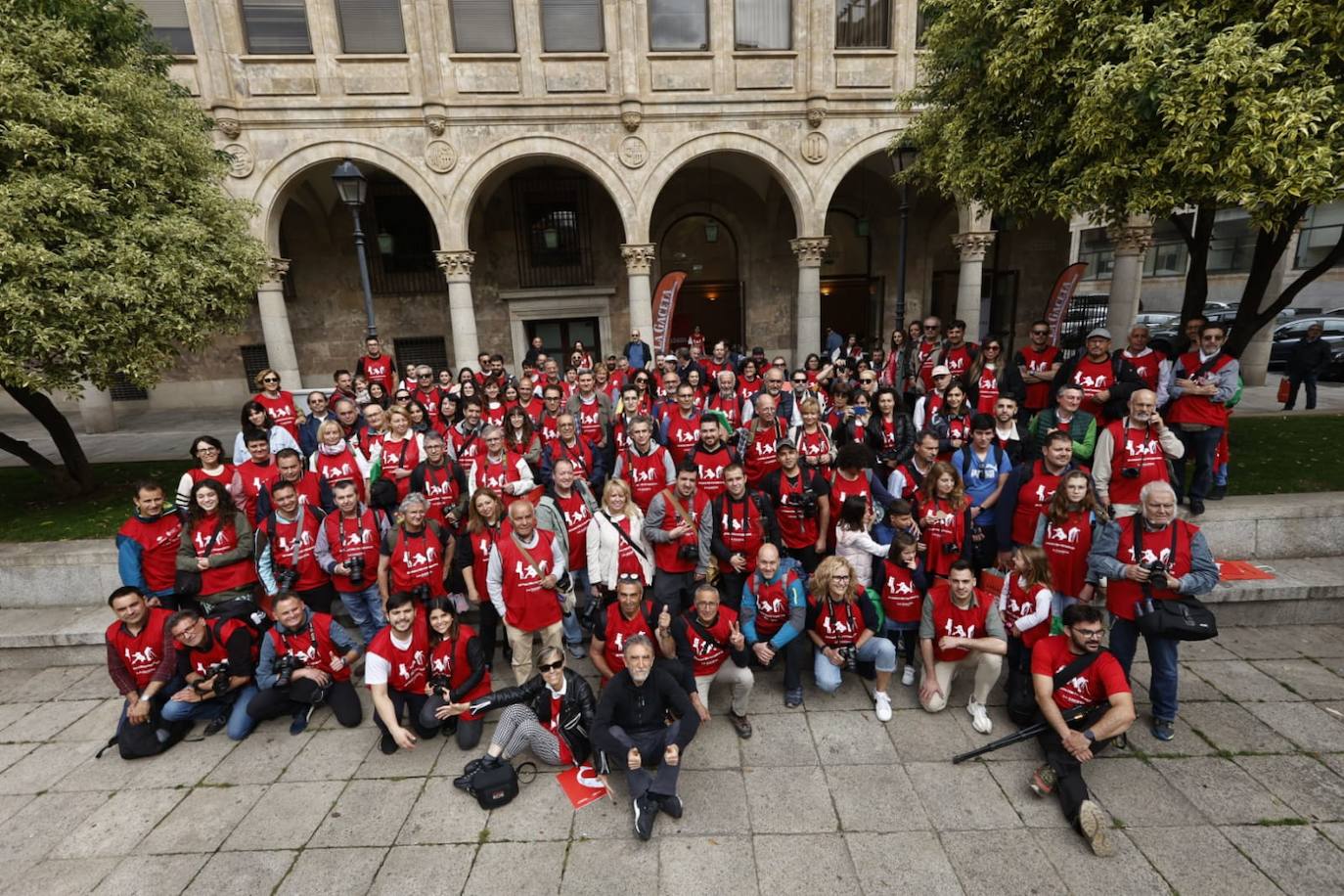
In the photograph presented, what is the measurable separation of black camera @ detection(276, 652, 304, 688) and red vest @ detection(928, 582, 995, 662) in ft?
19.2

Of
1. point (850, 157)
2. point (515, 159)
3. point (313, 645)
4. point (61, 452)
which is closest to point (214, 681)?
point (313, 645)

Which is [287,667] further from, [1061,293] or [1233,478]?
[1061,293]

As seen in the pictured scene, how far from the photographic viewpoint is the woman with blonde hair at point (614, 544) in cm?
594

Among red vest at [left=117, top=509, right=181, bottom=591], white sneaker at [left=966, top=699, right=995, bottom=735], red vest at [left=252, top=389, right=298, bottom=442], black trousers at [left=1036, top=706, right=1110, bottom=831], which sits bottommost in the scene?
white sneaker at [left=966, top=699, right=995, bottom=735]

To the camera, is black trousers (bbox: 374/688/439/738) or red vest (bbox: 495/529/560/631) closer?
black trousers (bbox: 374/688/439/738)

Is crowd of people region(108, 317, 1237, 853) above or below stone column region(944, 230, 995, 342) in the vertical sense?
below

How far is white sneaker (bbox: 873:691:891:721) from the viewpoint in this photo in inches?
210

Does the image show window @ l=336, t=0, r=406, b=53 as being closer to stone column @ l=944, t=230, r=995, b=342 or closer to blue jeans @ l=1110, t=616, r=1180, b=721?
stone column @ l=944, t=230, r=995, b=342

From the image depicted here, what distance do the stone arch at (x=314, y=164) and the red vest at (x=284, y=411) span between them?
7797 mm

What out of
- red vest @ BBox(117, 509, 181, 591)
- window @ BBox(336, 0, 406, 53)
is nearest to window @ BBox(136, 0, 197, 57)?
window @ BBox(336, 0, 406, 53)

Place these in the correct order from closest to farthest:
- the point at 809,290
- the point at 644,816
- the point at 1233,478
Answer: the point at 644,816 < the point at 1233,478 < the point at 809,290

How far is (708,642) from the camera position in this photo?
5246mm

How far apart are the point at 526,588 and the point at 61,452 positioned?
913 centimetres

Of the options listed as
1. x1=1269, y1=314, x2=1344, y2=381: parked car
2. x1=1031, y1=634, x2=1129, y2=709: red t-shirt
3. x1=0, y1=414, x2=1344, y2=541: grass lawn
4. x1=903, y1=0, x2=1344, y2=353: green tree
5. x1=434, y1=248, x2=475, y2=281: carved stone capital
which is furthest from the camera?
x1=1269, y1=314, x2=1344, y2=381: parked car
